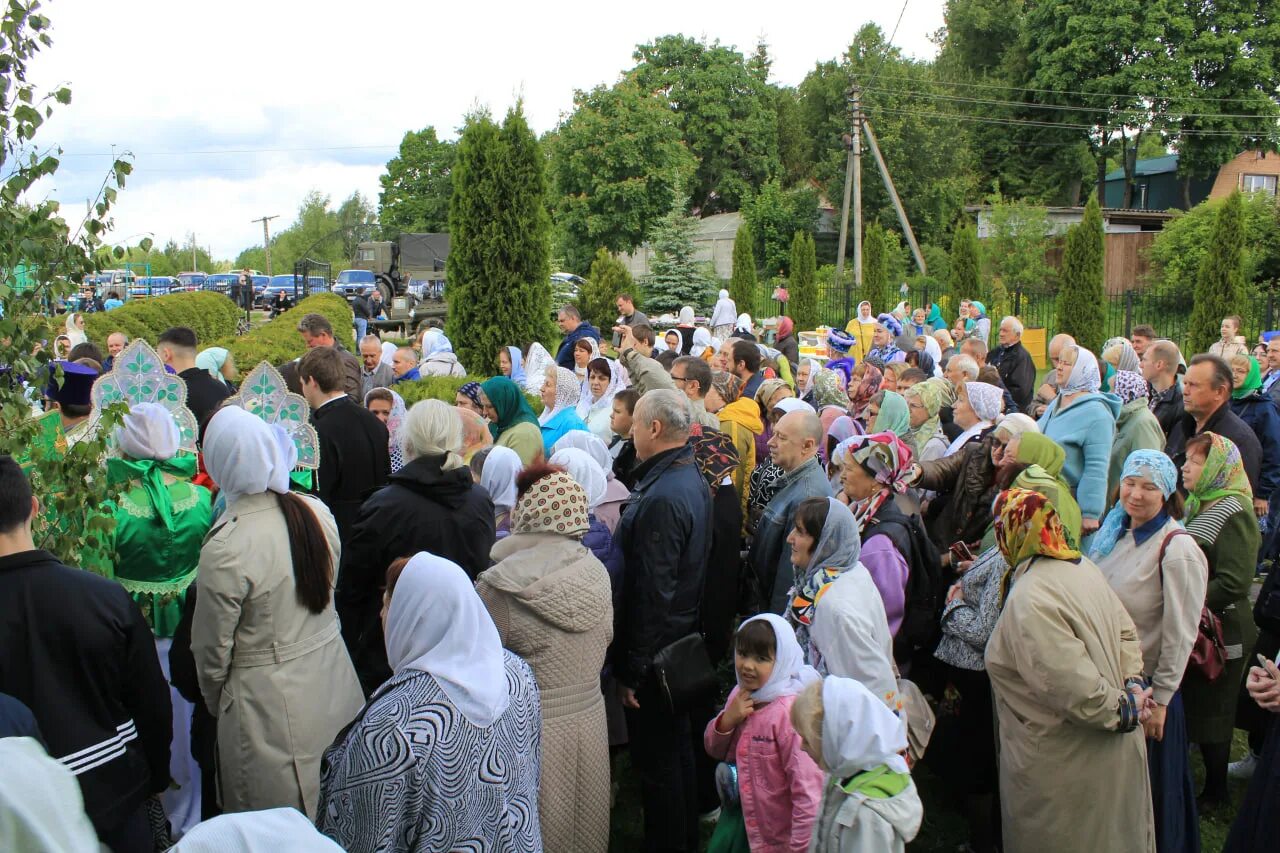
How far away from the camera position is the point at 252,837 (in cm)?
Answer: 161

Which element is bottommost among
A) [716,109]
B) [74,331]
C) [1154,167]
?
[74,331]

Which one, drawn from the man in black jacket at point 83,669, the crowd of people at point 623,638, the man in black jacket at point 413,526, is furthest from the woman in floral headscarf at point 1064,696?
the man in black jacket at point 83,669

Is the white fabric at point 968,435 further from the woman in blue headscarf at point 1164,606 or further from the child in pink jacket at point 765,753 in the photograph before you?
the child in pink jacket at point 765,753

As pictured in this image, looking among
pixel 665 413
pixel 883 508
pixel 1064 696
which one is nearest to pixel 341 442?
pixel 665 413

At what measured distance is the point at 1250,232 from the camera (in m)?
26.9

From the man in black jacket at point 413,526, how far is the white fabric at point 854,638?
1427 mm

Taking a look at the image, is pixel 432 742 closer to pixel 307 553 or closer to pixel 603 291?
pixel 307 553

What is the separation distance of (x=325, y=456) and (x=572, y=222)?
37.2 meters

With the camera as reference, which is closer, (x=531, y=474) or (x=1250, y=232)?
(x=531, y=474)

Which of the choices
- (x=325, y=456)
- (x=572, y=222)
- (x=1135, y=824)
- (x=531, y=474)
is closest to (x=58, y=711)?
(x=531, y=474)

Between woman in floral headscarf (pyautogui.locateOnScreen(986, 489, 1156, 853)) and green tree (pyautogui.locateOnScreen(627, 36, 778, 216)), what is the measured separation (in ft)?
149

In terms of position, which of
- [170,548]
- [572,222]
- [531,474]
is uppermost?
[572,222]

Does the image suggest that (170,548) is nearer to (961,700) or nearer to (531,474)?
(531,474)

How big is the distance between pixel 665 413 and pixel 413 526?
47.8 inches
